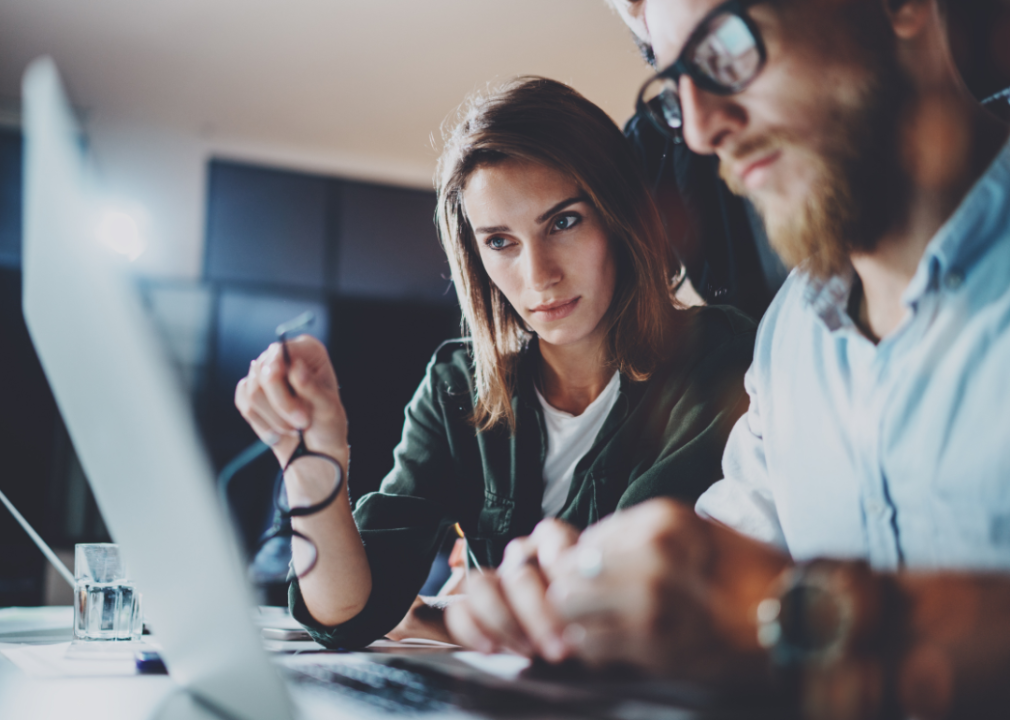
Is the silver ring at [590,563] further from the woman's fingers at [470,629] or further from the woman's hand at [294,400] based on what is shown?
the woman's hand at [294,400]

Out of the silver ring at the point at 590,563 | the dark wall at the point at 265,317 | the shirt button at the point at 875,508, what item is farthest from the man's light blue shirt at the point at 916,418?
the dark wall at the point at 265,317

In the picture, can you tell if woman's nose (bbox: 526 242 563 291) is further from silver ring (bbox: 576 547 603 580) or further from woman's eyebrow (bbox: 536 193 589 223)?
silver ring (bbox: 576 547 603 580)

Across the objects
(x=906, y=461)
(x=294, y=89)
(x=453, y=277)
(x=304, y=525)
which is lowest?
(x=304, y=525)

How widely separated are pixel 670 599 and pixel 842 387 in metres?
0.46

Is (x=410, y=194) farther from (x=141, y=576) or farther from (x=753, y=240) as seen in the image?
(x=141, y=576)

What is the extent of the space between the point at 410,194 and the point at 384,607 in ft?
16.1

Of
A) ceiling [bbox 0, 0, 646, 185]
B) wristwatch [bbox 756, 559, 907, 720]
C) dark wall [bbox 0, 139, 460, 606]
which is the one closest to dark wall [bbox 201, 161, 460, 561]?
dark wall [bbox 0, 139, 460, 606]

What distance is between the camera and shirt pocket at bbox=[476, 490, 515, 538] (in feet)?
4.24

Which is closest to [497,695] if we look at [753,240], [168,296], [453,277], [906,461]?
[906,461]

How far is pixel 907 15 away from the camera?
2.37ft

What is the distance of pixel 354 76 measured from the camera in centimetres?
433

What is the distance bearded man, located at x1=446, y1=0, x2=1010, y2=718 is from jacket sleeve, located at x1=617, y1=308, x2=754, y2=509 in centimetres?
17

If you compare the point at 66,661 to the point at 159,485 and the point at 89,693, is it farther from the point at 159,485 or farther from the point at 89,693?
the point at 159,485

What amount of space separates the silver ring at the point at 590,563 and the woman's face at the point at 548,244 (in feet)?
2.82
